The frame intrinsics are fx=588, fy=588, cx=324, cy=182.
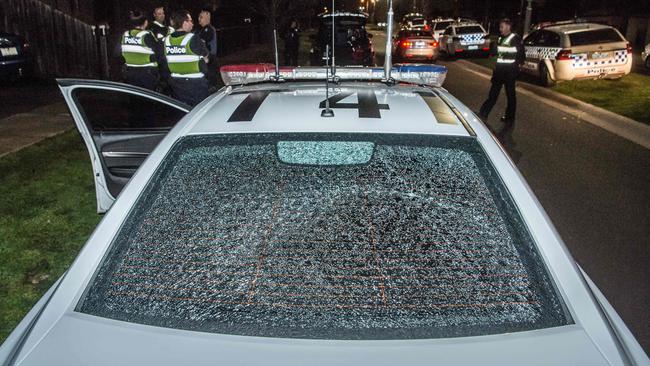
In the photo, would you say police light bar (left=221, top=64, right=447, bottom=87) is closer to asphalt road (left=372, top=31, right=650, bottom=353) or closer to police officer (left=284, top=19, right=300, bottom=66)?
asphalt road (left=372, top=31, right=650, bottom=353)

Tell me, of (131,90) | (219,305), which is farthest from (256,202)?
(131,90)

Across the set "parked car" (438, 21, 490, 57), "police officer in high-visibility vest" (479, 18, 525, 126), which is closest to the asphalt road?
"police officer in high-visibility vest" (479, 18, 525, 126)

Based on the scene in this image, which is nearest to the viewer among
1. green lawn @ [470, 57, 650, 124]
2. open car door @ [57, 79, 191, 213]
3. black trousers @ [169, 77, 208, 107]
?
open car door @ [57, 79, 191, 213]

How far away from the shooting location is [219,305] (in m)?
1.69

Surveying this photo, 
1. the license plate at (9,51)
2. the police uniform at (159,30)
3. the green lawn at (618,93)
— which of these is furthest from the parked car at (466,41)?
the police uniform at (159,30)

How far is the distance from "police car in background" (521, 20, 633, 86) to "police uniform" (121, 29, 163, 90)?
375 inches

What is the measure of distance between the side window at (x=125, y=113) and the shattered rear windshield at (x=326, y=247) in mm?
6659

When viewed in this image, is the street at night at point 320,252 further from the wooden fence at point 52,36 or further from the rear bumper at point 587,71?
the wooden fence at point 52,36

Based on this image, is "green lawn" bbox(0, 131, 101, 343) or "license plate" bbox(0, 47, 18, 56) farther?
"license plate" bbox(0, 47, 18, 56)

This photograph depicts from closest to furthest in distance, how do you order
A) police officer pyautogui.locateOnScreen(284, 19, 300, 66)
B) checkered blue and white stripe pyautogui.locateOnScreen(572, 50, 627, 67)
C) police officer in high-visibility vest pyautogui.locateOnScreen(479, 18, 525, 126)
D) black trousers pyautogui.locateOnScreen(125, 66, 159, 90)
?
black trousers pyautogui.locateOnScreen(125, 66, 159, 90) < police officer in high-visibility vest pyautogui.locateOnScreen(479, 18, 525, 126) < checkered blue and white stripe pyautogui.locateOnScreen(572, 50, 627, 67) < police officer pyautogui.locateOnScreen(284, 19, 300, 66)

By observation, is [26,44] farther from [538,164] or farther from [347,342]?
[347,342]

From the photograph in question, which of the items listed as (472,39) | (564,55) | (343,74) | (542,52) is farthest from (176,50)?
(472,39)

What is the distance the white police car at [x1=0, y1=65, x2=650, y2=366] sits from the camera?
→ 1.38m

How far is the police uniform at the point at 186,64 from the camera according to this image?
7070 mm
